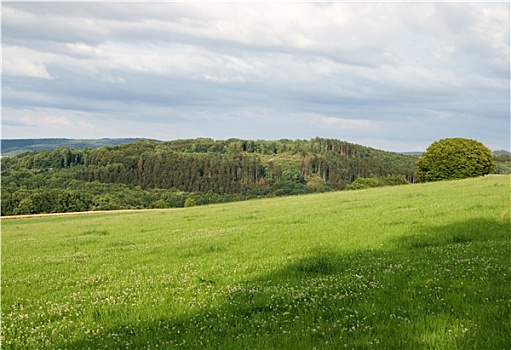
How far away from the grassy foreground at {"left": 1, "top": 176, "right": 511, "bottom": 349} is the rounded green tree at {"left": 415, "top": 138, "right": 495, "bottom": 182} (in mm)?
72442

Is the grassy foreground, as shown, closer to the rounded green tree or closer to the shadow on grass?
the shadow on grass

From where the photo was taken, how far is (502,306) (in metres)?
8.66

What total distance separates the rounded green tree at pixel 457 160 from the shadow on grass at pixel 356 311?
80.5 metres

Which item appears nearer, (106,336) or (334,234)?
(106,336)

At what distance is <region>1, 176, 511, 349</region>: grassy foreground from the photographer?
26.6 feet

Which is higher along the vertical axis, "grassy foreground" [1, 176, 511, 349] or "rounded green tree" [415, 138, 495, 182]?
"rounded green tree" [415, 138, 495, 182]

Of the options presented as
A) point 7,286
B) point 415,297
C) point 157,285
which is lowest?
point 7,286

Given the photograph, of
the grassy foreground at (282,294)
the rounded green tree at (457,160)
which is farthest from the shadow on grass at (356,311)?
the rounded green tree at (457,160)

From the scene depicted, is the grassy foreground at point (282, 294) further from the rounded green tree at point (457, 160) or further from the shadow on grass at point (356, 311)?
the rounded green tree at point (457, 160)

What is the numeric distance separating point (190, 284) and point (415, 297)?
6336 millimetres

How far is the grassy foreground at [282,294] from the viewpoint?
8109mm

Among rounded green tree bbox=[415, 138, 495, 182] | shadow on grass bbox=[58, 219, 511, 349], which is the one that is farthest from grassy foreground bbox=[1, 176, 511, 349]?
rounded green tree bbox=[415, 138, 495, 182]

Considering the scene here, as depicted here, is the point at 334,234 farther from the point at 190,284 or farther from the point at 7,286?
the point at 7,286

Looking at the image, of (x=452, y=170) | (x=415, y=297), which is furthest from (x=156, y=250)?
(x=452, y=170)
